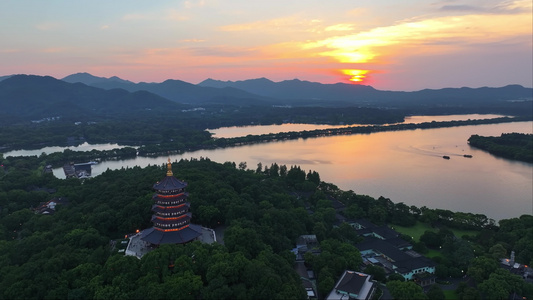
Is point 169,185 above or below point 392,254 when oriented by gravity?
above

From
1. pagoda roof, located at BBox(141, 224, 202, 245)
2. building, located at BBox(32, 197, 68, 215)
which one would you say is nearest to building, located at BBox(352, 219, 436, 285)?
pagoda roof, located at BBox(141, 224, 202, 245)

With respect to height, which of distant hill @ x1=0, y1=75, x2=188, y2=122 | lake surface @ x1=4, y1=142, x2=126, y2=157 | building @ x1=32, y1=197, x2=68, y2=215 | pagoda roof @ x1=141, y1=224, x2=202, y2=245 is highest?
distant hill @ x1=0, y1=75, x2=188, y2=122

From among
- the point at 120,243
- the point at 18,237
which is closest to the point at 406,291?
the point at 120,243

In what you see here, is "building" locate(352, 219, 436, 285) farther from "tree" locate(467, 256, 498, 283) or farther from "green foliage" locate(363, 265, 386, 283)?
"tree" locate(467, 256, 498, 283)

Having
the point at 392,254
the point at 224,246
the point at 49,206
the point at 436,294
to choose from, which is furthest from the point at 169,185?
the point at 49,206

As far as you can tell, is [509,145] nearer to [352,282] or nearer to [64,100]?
[352,282]

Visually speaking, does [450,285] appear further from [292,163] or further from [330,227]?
[292,163]
